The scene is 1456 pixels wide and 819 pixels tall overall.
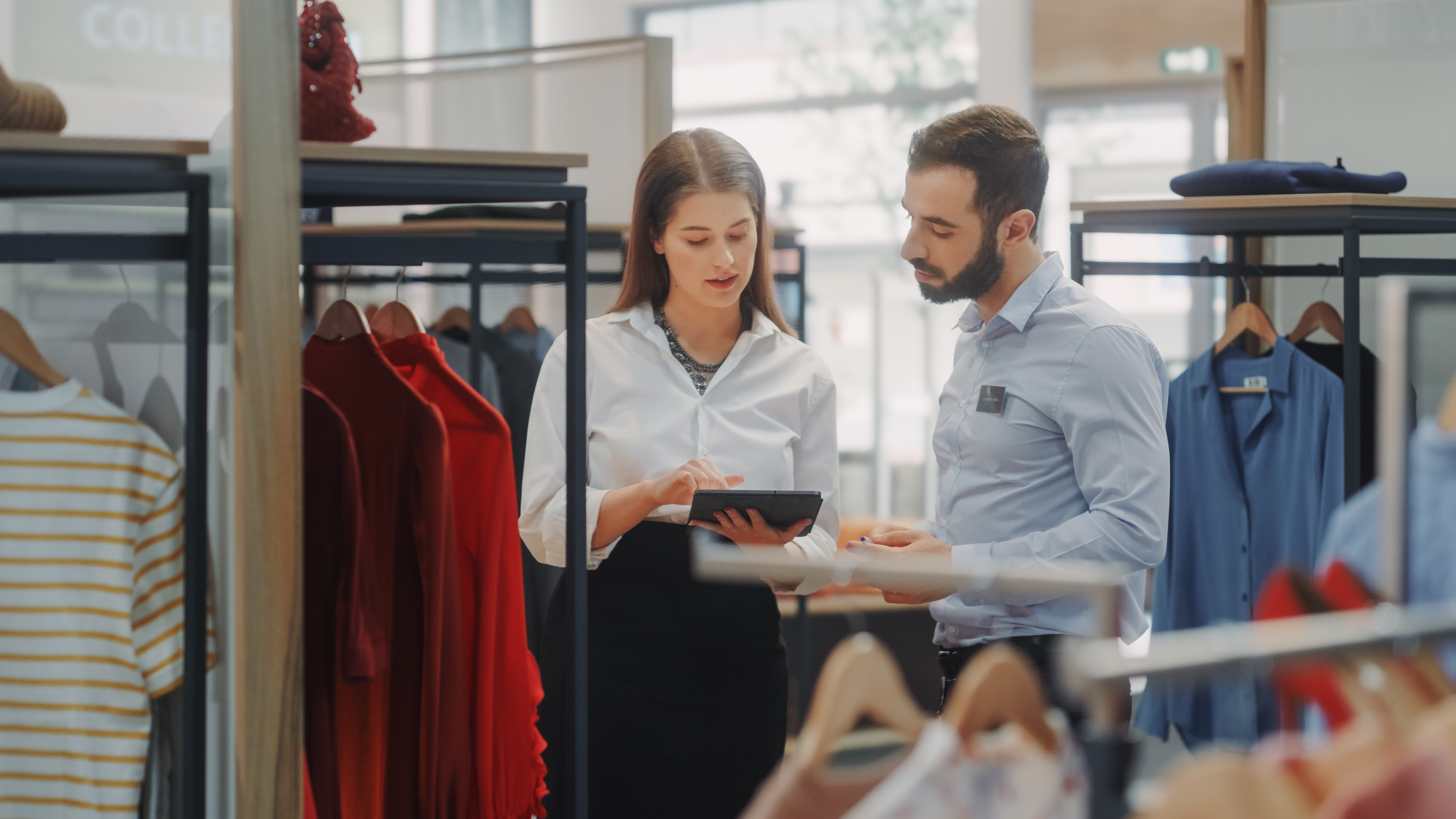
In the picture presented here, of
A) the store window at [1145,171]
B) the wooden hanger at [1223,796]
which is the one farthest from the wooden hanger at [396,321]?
the store window at [1145,171]

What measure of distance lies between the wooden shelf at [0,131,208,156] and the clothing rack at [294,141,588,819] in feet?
0.43

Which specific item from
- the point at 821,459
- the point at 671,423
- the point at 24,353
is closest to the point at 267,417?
the point at 24,353

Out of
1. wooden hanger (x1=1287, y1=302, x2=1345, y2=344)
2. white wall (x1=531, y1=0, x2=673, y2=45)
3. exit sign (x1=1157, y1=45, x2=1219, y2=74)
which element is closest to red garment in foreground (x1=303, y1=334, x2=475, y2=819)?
wooden hanger (x1=1287, y1=302, x2=1345, y2=344)

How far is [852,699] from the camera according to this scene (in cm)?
99

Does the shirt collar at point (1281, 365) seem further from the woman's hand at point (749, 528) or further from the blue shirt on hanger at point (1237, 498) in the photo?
the woman's hand at point (749, 528)

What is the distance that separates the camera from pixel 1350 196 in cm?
235

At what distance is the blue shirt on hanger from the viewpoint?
2.57 m

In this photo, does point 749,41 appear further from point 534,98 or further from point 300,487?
point 300,487

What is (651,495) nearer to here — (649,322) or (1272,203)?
(649,322)

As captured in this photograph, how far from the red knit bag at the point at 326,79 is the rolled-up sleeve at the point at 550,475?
509mm

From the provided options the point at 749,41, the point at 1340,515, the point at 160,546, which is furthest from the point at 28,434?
the point at 749,41

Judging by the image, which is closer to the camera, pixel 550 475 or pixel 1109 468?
pixel 1109 468

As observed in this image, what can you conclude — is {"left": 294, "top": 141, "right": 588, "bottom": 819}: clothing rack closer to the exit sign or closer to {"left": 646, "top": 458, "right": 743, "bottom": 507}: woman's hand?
{"left": 646, "top": 458, "right": 743, "bottom": 507}: woman's hand

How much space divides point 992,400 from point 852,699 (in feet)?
3.30
